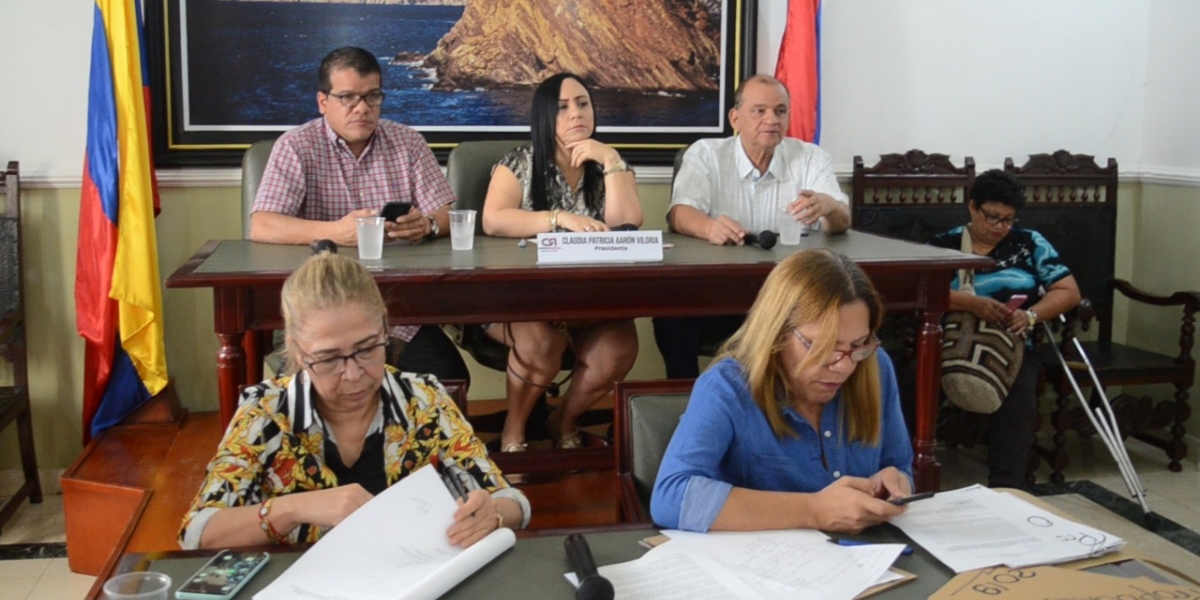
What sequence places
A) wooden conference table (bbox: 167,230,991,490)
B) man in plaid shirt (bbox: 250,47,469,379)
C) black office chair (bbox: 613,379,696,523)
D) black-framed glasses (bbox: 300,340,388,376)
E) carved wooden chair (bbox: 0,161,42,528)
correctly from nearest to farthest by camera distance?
1. black-framed glasses (bbox: 300,340,388,376)
2. black office chair (bbox: 613,379,696,523)
3. wooden conference table (bbox: 167,230,991,490)
4. man in plaid shirt (bbox: 250,47,469,379)
5. carved wooden chair (bbox: 0,161,42,528)

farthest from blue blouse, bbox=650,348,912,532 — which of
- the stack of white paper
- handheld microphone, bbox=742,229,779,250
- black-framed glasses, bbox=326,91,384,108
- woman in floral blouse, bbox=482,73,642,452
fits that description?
black-framed glasses, bbox=326,91,384,108

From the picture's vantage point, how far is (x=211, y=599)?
3.67 feet

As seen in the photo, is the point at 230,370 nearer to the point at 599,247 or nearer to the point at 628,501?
the point at 599,247

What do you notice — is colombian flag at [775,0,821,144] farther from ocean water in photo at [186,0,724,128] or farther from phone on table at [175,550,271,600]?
phone on table at [175,550,271,600]

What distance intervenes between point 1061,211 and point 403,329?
8.03ft

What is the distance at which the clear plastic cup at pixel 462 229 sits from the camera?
266 cm

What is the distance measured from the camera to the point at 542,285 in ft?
8.09

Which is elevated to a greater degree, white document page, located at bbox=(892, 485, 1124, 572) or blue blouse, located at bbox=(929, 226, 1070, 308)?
blue blouse, located at bbox=(929, 226, 1070, 308)

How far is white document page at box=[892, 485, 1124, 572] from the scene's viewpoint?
1.24m

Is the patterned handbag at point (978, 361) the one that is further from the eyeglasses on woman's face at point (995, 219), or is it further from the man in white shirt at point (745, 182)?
the man in white shirt at point (745, 182)

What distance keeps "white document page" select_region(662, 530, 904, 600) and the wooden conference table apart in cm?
117

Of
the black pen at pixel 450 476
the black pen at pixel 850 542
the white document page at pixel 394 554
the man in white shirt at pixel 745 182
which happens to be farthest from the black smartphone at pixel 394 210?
the black pen at pixel 850 542

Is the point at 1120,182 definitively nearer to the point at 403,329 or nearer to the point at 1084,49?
the point at 1084,49

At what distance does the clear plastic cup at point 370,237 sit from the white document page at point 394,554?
4.09 ft
